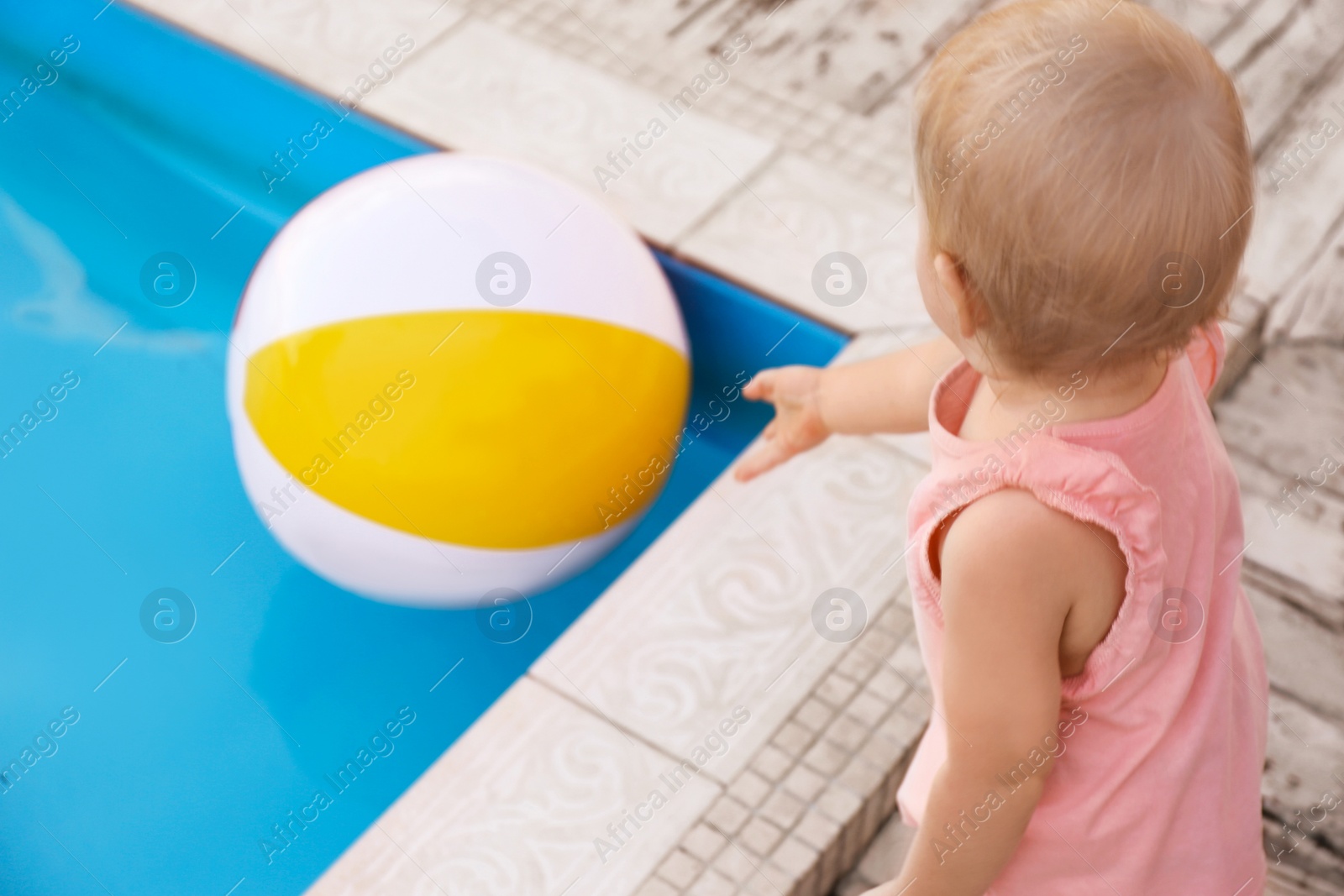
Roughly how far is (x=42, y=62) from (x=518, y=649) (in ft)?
6.26

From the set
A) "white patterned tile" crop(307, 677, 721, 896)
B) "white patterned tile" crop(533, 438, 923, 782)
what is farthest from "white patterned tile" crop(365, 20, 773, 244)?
"white patterned tile" crop(307, 677, 721, 896)

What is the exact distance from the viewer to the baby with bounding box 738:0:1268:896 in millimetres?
730

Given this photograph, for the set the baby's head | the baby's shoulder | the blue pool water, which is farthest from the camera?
the blue pool water

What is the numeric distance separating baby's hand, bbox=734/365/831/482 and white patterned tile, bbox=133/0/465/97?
134 cm

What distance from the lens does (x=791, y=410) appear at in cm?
135

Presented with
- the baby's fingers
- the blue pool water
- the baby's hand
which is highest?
the baby's hand

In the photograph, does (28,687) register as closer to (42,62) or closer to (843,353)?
(843,353)

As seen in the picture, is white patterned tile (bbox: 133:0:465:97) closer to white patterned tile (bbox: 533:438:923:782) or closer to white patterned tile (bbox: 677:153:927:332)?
white patterned tile (bbox: 677:153:927:332)

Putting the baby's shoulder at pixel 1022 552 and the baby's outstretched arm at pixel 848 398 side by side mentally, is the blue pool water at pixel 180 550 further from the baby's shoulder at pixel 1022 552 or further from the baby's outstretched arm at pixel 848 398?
the baby's shoulder at pixel 1022 552

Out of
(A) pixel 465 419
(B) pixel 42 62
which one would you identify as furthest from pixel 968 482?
(B) pixel 42 62

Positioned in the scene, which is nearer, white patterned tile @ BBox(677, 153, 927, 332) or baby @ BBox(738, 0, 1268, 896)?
baby @ BBox(738, 0, 1268, 896)

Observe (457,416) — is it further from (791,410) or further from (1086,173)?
(1086,173)

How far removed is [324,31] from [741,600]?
60.0 inches

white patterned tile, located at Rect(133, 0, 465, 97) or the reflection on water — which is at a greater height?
white patterned tile, located at Rect(133, 0, 465, 97)
